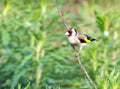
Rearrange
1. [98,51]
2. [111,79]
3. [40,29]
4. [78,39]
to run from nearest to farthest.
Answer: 1. [111,79]
2. [78,39]
3. [98,51]
4. [40,29]

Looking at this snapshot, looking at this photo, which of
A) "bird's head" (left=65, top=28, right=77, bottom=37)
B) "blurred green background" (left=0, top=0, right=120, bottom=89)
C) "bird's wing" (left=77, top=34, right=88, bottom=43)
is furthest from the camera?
"blurred green background" (left=0, top=0, right=120, bottom=89)

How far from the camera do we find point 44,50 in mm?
6090

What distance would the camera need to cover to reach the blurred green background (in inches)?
231

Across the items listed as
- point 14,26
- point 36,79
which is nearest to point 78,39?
point 36,79

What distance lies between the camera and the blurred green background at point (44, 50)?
587 cm

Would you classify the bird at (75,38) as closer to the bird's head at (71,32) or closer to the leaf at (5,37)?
the bird's head at (71,32)

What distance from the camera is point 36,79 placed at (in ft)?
19.8

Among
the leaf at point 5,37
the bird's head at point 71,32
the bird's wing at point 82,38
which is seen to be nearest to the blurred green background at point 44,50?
the leaf at point 5,37

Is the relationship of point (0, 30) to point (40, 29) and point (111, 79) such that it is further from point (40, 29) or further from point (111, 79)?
point (111, 79)

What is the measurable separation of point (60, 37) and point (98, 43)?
0.50 meters

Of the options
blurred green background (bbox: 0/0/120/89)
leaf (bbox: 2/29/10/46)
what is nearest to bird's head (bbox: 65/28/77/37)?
blurred green background (bbox: 0/0/120/89)

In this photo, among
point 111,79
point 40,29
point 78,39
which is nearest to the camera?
point 111,79

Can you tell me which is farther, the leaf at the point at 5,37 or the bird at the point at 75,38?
the leaf at the point at 5,37

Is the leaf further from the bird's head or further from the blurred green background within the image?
the bird's head
